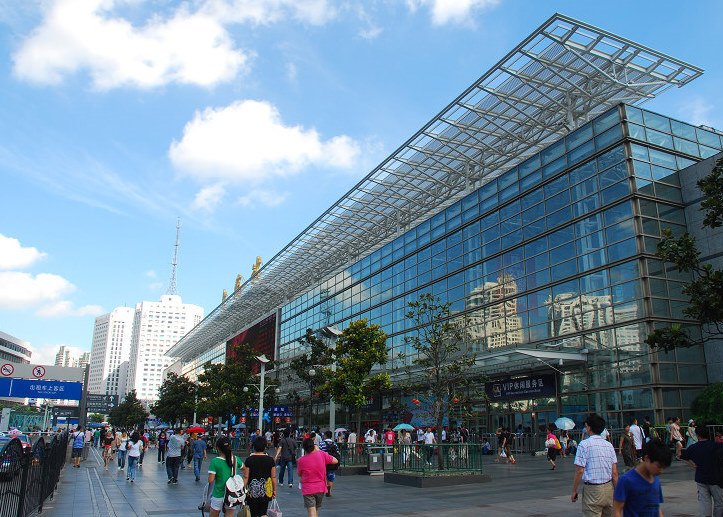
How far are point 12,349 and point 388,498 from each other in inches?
5256

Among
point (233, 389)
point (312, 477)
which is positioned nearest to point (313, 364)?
point (233, 389)

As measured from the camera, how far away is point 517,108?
30.1 m

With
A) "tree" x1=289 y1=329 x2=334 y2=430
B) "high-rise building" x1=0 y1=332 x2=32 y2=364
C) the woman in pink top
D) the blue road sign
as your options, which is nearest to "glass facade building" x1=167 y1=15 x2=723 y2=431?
"tree" x1=289 y1=329 x2=334 y2=430

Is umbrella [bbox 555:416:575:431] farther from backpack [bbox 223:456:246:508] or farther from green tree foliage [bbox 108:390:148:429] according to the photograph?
green tree foliage [bbox 108:390:148:429]

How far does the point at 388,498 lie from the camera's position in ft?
46.8

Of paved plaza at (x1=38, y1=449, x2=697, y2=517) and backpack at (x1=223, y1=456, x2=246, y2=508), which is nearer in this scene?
backpack at (x1=223, y1=456, x2=246, y2=508)

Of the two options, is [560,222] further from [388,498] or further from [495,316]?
[388,498]

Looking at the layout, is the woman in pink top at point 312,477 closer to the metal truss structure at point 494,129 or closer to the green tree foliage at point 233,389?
the metal truss structure at point 494,129

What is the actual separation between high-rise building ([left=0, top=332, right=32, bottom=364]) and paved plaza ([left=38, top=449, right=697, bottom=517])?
4453 inches

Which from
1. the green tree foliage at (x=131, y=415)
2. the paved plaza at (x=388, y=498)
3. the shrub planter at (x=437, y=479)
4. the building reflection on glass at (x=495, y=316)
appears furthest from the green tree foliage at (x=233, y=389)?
the green tree foliage at (x=131, y=415)

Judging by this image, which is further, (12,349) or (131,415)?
(12,349)

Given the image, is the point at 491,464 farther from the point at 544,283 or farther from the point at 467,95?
the point at 467,95

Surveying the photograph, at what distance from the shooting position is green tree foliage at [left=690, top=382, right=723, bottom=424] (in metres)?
21.9

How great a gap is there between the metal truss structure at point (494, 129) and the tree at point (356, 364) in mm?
12038
